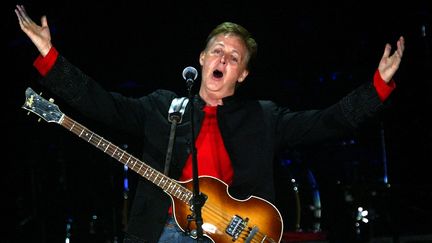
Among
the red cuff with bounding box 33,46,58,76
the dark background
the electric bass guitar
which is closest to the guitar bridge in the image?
the electric bass guitar

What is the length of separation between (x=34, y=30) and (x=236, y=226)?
175cm

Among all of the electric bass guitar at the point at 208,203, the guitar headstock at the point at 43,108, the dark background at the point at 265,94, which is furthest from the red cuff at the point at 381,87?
the dark background at the point at 265,94

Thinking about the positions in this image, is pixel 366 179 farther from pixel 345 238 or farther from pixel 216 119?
pixel 216 119

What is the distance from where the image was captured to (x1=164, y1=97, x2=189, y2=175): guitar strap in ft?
10.8

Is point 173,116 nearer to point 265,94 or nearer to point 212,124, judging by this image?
point 212,124

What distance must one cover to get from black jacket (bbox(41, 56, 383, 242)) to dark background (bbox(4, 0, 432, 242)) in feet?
8.99

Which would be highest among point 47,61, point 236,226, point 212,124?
point 212,124

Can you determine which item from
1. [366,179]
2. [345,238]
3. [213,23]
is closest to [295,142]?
[345,238]

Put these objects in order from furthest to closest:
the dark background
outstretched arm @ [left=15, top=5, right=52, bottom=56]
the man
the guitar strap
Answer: the dark background
the guitar strap
the man
outstretched arm @ [left=15, top=5, right=52, bottom=56]

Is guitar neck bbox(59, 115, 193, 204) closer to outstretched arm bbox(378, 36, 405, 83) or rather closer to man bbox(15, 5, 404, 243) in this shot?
man bbox(15, 5, 404, 243)

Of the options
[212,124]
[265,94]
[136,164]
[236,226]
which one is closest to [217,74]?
[212,124]

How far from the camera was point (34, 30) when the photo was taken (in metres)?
3.02

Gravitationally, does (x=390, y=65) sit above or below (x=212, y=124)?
above

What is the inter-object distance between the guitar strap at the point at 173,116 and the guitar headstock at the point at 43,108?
705 mm
